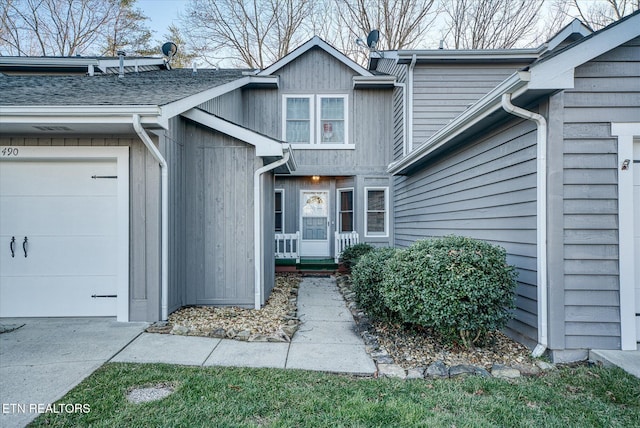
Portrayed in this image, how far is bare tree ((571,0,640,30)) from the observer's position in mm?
12633

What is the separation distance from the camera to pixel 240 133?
530 centimetres

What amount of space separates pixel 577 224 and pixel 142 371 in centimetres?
435

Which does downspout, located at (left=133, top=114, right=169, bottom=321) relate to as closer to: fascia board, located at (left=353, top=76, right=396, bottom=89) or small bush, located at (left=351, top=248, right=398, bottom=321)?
small bush, located at (left=351, top=248, right=398, bottom=321)

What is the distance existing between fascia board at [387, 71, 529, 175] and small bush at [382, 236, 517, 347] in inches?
58.5

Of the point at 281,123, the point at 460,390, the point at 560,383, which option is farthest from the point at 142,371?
the point at 281,123

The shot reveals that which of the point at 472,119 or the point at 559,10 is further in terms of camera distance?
the point at 559,10

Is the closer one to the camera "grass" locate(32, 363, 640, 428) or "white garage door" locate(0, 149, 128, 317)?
"grass" locate(32, 363, 640, 428)

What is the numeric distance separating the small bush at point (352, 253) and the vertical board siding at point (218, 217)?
3.34 m

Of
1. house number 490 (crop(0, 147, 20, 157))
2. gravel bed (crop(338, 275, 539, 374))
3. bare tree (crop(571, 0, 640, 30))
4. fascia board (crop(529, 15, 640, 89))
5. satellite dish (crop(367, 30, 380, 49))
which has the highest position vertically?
bare tree (crop(571, 0, 640, 30))

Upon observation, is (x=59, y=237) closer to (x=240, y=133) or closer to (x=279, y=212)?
(x=240, y=133)

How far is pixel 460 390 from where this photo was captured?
9.29 feet

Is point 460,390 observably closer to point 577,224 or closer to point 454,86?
point 577,224

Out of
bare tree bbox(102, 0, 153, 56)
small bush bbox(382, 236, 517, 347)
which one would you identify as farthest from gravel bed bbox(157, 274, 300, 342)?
bare tree bbox(102, 0, 153, 56)

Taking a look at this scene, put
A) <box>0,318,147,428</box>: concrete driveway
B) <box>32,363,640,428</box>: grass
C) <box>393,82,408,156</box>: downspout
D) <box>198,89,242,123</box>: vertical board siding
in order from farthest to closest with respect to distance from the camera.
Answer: <box>393,82,408,156</box>: downspout < <box>198,89,242,123</box>: vertical board siding < <box>0,318,147,428</box>: concrete driveway < <box>32,363,640,428</box>: grass
